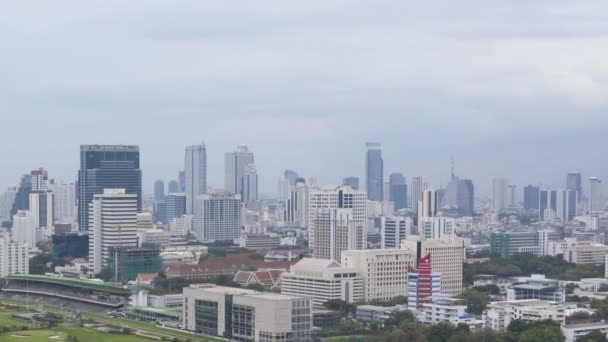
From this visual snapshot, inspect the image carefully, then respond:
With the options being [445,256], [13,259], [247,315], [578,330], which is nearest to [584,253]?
[445,256]

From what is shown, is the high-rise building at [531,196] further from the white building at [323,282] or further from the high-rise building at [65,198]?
the white building at [323,282]

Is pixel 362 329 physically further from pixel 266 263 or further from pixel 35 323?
pixel 266 263

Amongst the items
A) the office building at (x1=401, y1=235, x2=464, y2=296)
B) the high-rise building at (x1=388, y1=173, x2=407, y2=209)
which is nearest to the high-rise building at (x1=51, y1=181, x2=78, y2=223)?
the high-rise building at (x1=388, y1=173, x2=407, y2=209)

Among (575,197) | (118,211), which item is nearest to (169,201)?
(575,197)

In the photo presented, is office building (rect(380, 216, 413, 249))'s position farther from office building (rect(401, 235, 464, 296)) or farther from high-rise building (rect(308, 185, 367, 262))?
office building (rect(401, 235, 464, 296))

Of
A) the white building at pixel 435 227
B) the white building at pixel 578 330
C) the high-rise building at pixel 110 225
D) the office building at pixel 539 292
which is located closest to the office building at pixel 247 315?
the white building at pixel 578 330

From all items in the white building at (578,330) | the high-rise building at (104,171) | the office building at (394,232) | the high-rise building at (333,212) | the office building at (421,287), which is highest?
the high-rise building at (104,171)
